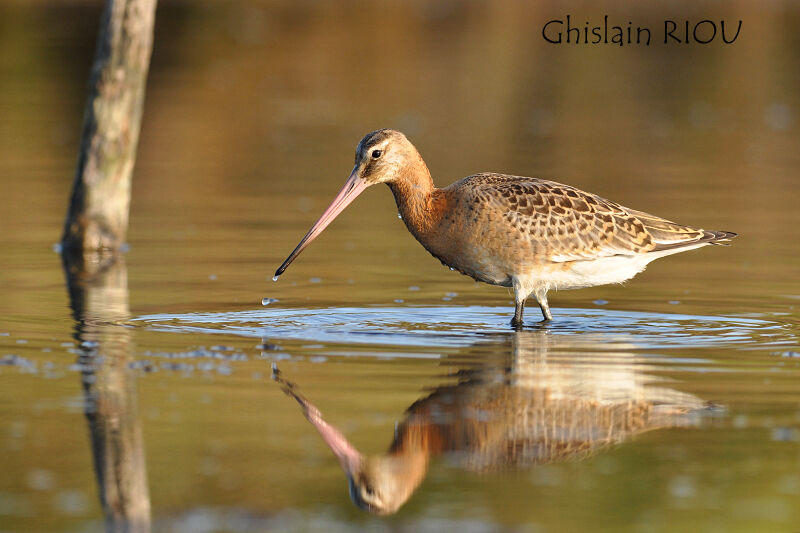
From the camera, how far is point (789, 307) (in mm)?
10203

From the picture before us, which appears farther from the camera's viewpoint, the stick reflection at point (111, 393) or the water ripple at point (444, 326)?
the water ripple at point (444, 326)

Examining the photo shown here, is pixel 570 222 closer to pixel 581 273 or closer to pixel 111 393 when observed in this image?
pixel 581 273

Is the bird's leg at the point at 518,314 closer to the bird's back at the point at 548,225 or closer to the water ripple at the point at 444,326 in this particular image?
the water ripple at the point at 444,326

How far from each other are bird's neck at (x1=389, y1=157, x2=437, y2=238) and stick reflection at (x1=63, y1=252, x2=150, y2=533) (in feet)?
6.47

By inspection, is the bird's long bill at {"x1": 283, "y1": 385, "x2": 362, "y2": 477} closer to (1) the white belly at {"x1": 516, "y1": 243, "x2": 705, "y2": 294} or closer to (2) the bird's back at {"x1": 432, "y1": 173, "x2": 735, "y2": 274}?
(2) the bird's back at {"x1": 432, "y1": 173, "x2": 735, "y2": 274}

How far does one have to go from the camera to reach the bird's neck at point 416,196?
9820 millimetres

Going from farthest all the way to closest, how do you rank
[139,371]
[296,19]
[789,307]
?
[296,19] < [789,307] < [139,371]

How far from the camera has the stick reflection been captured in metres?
5.78

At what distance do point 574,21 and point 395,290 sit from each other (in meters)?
23.3

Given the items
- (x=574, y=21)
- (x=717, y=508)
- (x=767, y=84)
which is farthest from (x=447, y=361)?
(x=574, y=21)

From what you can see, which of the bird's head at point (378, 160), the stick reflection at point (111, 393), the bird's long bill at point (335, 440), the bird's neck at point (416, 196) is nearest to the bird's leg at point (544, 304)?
the bird's neck at point (416, 196)

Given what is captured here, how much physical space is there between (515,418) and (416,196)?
3127 millimetres

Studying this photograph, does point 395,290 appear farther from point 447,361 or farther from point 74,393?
point 74,393

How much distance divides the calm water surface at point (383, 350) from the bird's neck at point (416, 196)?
61 centimetres
